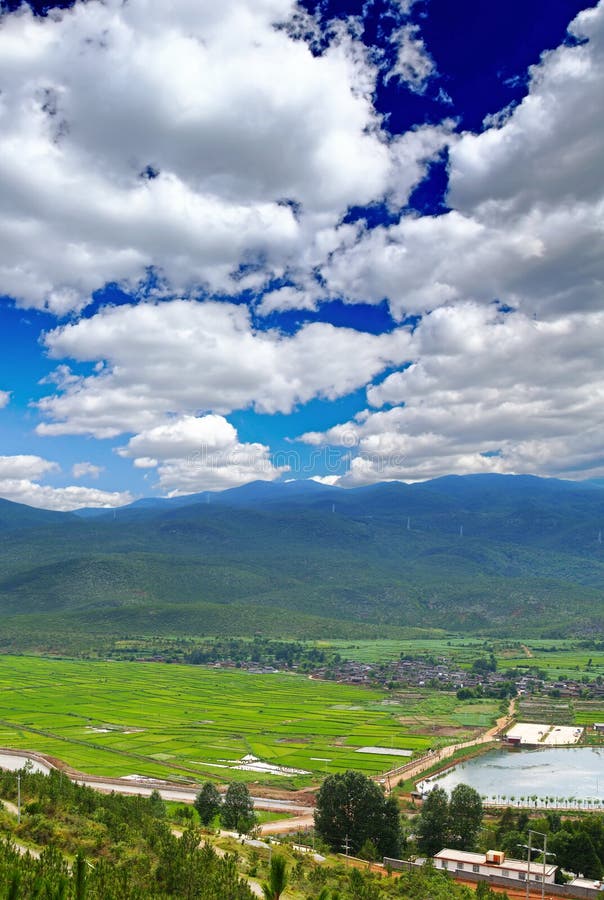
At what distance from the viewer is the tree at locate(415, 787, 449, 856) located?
39562 millimetres

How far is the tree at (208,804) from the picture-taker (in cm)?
4406

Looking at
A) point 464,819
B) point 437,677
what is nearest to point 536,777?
point 464,819

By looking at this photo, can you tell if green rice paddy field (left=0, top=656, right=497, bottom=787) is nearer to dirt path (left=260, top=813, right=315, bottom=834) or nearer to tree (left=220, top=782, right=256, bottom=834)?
dirt path (left=260, top=813, right=315, bottom=834)

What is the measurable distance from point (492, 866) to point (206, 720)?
55732mm

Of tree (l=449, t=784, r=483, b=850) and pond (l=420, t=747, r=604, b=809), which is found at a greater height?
tree (l=449, t=784, r=483, b=850)

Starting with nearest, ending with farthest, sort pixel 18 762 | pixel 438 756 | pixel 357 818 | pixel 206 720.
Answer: pixel 357 818 → pixel 18 762 → pixel 438 756 → pixel 206 720

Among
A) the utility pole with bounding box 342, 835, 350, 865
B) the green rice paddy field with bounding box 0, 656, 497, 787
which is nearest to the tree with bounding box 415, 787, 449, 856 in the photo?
the utility pole with bounding box 342, 835, 350, 865

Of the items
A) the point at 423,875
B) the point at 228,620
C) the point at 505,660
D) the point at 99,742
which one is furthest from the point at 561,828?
the point at 228,620

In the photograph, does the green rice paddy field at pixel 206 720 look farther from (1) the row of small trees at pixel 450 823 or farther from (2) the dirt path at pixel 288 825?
(1) the row of small trees at pixel 450 823

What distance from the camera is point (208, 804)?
1752 inches

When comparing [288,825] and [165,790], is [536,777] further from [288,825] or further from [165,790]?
[165,790]

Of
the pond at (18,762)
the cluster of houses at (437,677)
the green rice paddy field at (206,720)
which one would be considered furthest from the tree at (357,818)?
the cluster of houses at (437,677)

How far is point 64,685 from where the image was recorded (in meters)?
109

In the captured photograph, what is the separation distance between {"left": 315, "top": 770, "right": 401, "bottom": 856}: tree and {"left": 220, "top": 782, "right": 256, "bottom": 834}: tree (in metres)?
5.31
